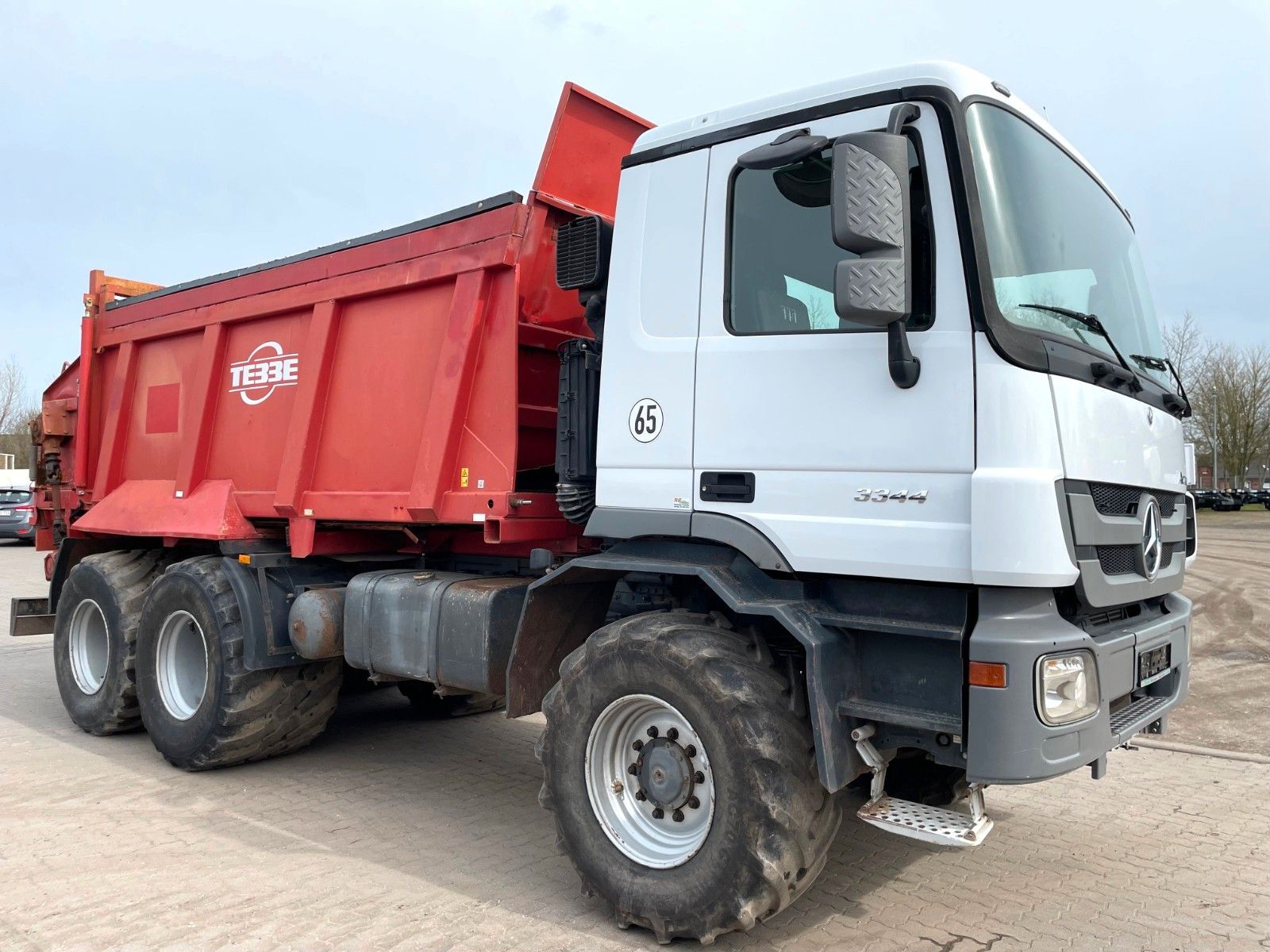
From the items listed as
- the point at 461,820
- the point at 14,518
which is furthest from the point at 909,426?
the point at 14,518

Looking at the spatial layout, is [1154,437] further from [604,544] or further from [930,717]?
[604,544]

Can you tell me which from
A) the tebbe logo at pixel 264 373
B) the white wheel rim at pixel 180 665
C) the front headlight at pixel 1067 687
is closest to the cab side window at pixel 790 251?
the front headlight at pixel 1067 687

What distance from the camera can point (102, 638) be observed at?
7.37m

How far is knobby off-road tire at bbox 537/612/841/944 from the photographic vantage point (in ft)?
11.6

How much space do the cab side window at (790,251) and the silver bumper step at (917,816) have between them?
1.52 metres

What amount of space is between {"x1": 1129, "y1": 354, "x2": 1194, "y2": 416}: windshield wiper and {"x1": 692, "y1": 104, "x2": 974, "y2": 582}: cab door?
1.19 m

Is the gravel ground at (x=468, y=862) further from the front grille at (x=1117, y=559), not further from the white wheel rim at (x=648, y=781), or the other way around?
the front grille at (x=1117, y=559)

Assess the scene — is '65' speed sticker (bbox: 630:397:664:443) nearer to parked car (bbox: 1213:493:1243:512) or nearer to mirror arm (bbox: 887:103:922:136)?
mirror arm (bbox: 887:103:922:136)

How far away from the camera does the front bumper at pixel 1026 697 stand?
10.5 feet

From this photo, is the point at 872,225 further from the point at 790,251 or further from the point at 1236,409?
the point at 1236,409

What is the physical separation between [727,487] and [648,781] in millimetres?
1204

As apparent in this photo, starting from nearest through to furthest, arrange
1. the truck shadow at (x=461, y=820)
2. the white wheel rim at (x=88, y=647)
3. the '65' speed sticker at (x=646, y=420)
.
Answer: the '65' speed sticker at (x=646, y=420)
the truck shadow at (x=461, y=820)
the white wheel rim at (x=88, y=647)

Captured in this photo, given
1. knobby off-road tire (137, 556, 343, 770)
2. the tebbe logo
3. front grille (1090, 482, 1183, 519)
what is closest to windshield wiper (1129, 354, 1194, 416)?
front grille (1090, 482, 1183, 519)

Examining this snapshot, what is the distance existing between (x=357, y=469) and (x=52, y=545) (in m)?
4.46
